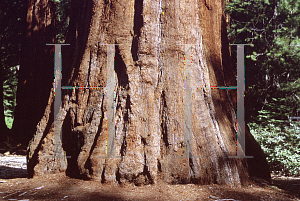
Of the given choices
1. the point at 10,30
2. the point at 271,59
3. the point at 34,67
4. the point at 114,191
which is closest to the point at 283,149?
the point at 271,59

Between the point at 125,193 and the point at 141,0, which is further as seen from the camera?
the point at 141,0

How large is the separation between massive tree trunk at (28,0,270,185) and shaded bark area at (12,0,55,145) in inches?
262

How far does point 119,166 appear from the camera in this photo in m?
3.04

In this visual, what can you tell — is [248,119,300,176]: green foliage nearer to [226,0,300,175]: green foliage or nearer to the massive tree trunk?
[226,0,300,175]: green foliage

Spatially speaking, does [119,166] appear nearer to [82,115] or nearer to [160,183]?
[160,183]

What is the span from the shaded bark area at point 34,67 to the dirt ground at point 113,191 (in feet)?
22.5

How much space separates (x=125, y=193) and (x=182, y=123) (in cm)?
88

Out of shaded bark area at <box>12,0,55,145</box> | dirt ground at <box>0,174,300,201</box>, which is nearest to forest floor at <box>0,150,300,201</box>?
dirt ground at <box>0,174,300,201</box>

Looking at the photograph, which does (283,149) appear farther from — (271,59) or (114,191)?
(114,191)

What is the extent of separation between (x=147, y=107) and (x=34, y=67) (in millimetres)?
7720

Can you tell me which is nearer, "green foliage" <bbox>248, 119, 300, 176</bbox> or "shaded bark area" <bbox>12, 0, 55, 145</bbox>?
"green foliage" <bbox>248, 119, 300, 176</bbox>

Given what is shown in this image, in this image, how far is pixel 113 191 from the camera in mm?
2863

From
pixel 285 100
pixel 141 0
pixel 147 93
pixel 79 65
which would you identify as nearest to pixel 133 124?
pixel 147 93

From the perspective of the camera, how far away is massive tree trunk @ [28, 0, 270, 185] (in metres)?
3.08
